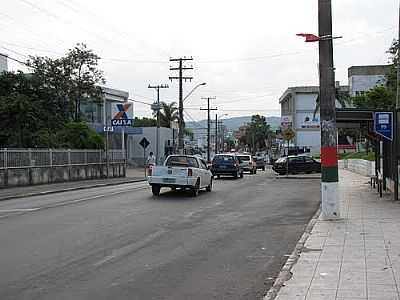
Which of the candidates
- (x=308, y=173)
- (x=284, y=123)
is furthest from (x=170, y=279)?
(x=308, y=173)

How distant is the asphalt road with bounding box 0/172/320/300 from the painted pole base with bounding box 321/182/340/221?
76cm

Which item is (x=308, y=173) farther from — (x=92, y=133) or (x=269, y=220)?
(x=269, y=220)

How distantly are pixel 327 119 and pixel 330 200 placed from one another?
6.37ft

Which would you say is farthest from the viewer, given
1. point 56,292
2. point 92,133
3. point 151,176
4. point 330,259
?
point 92,133

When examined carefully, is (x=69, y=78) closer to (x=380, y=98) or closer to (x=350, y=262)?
(x=380, y=98)

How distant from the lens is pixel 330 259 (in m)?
9.73

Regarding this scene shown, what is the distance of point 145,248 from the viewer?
11.4 metres

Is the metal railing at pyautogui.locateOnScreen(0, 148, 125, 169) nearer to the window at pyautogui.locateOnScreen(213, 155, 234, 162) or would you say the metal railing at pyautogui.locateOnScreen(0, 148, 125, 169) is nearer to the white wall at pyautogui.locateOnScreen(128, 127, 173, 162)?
the window at pyautogui.locateOnScreen(213, 155, 234, 162)

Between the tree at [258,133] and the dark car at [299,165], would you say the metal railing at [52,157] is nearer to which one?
the dark car at [299,165]

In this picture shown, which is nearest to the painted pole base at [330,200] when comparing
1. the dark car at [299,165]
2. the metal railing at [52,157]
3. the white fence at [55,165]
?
the white fence at [55,165]

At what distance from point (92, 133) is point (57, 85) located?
523cm

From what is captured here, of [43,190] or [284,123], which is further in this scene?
[284,123]

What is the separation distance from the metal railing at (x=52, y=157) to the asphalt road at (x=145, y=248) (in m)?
9.18

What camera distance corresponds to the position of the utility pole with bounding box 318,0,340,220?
584 inches
